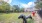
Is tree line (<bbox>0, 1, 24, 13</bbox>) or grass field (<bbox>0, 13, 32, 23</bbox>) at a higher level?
tree line (<bbox>0, 1, 24, 13</bbox>)

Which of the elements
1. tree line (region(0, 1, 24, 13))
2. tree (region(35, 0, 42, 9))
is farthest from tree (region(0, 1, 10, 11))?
tree (region(35, 0, 42, 9))

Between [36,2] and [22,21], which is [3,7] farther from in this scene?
[36,2]

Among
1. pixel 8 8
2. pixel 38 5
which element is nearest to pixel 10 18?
pixel 8 8

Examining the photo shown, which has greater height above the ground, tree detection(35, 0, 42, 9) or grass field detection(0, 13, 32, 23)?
tree detection(35, 0, 42, 9)

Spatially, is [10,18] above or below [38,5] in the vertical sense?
below

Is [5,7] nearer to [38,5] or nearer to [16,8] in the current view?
[16,8]

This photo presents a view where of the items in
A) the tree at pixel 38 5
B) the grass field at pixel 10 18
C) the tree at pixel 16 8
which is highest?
the tree at pixel 38 5

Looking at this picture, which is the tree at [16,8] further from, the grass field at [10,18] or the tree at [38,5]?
the tree at [38,5]

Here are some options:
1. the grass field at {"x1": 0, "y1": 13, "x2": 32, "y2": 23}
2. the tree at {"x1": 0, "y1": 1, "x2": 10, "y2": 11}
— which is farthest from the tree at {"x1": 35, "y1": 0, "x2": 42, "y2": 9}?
the tree at {"x1": 0, "y1": 1, "x2": 10, "y2": 11}

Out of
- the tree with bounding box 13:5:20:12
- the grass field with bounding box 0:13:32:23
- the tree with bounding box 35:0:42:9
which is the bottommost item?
the grass field with bounding box 0:13:32:23

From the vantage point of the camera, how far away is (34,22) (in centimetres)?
81

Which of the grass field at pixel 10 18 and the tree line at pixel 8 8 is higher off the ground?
the tree line at pixel 8 8

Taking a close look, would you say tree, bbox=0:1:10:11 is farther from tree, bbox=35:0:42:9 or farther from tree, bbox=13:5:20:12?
tree, bbox=35:0:42:9

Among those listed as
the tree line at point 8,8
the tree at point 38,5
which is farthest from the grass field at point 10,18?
the tree at point 38,5
